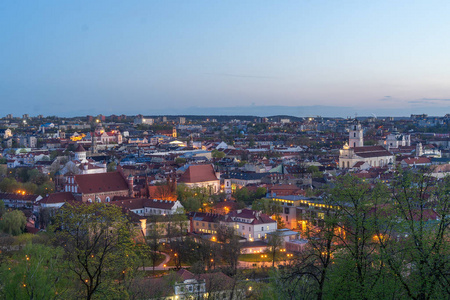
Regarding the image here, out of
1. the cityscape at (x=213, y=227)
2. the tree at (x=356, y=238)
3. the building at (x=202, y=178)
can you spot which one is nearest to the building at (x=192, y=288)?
the cityscape at (x=213, y=227)

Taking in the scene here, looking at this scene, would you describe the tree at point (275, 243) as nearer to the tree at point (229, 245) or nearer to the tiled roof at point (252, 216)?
the tree at point (229, 245)

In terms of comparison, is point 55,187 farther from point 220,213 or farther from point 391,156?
point 391,156

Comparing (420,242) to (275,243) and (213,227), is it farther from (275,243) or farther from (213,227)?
(213,227)

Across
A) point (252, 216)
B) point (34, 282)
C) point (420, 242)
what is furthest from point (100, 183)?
point (420, 242)

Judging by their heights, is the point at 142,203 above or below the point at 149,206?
above

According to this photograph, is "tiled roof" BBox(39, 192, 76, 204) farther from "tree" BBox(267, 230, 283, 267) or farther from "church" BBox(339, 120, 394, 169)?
"church" BBox(339, 120, 394, 169)

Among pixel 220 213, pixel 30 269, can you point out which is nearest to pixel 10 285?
pixel 30 269
